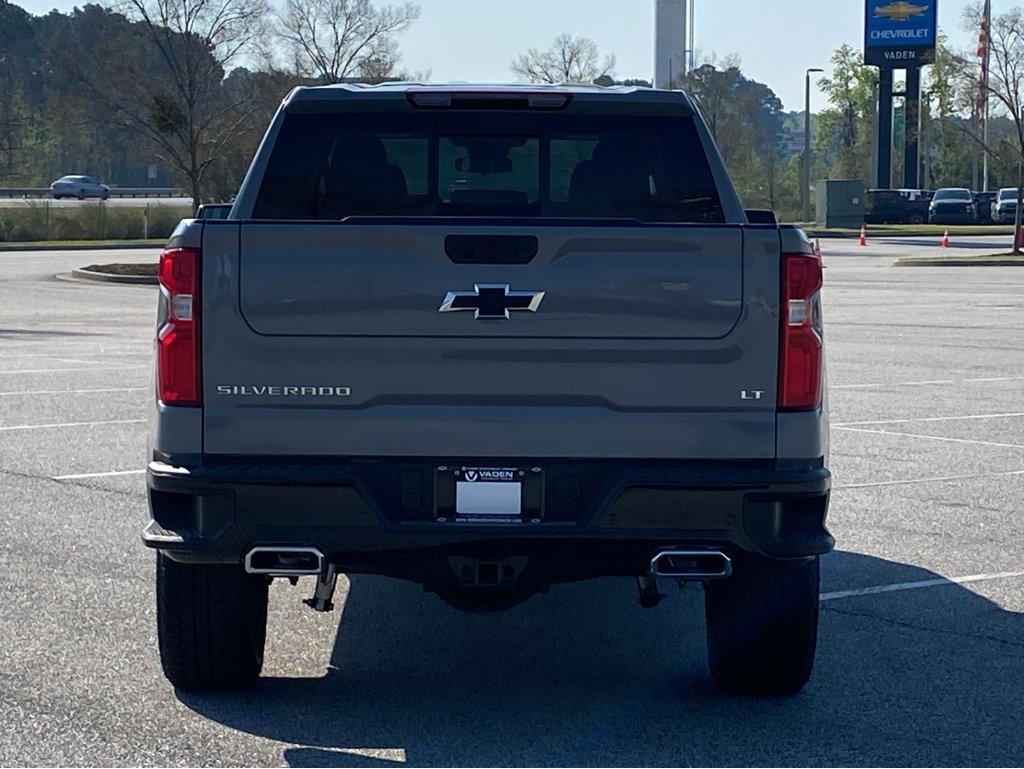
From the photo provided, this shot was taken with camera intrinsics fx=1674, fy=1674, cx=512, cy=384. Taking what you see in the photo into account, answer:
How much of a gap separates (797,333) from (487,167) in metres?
1.85

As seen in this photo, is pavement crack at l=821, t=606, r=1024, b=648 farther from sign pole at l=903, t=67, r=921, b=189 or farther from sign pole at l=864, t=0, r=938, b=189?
sign pole at l=864, t=0, r=938, b=189

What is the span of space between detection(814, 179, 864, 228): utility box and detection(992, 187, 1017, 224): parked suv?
5.80 metres

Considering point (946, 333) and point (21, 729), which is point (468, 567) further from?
point (946, 333)

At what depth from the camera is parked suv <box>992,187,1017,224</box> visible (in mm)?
71688

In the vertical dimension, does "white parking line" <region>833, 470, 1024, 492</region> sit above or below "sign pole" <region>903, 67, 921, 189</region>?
below

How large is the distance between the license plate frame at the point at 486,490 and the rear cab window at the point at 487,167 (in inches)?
55.5

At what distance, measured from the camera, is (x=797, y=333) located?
200 inches

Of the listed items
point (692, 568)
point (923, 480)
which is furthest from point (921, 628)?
point (923, 480)

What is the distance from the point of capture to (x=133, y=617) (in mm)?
6820

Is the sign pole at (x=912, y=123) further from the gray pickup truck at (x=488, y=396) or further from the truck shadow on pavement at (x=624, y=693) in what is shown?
the gray pickup truck at (x=488, y=396)

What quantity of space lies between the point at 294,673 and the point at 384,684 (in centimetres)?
37

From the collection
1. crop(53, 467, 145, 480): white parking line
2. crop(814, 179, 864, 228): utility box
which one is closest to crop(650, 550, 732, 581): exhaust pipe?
crop(53, 467, 145, 480): white parking line

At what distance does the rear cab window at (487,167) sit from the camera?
6234mm

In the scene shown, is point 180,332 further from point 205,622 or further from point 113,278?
point 113,278
